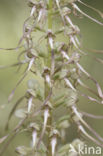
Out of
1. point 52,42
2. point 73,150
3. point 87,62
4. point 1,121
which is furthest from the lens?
point 87,62

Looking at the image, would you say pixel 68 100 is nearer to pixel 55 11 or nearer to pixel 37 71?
pixel 37 71

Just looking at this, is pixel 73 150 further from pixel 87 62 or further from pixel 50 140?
pixel 87 62

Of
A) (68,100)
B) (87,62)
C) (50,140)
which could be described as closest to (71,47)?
(68,100)

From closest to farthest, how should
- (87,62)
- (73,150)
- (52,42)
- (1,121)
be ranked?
(52,42) < (73,150) < (1,121) < (87,62)

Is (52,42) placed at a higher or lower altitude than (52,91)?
higher

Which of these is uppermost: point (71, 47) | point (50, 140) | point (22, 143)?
point (71, 47)

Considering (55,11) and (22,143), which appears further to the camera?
(22,143)

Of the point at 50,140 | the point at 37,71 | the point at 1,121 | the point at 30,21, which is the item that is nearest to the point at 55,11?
the point at 30,21

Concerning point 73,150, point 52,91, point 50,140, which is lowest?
point 73,150

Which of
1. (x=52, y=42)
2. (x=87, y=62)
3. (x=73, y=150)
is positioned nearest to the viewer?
(x=52, y=42)
